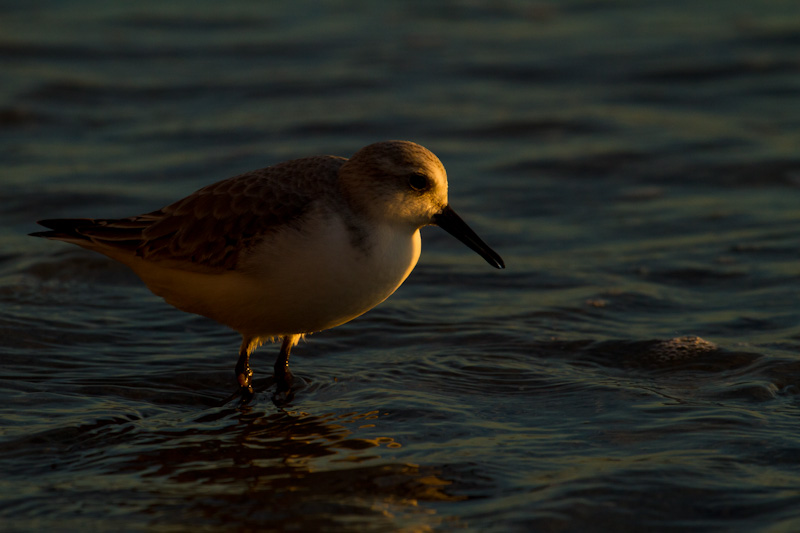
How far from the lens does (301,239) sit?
18.3 ft

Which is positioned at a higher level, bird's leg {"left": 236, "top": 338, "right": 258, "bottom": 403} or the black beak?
the black beak

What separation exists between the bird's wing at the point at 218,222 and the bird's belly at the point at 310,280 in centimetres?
12

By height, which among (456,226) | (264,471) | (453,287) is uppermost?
(456,226)

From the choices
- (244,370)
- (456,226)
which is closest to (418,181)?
(456,226)

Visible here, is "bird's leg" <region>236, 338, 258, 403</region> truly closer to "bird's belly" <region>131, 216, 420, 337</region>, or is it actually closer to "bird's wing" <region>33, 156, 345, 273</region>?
"bird's belly" <region>131, 216, 420, 337</region>

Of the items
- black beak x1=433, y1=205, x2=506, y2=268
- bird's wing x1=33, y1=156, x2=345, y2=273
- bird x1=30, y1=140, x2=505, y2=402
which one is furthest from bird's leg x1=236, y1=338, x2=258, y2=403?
black beak x1=433, y1=205, x2=506, y2=268

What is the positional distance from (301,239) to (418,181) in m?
0.72

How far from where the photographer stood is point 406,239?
18.9 ft

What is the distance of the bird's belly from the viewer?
18.1 ft

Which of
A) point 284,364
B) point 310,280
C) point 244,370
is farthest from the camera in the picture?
point 284,364

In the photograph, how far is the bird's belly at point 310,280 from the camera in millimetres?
5531

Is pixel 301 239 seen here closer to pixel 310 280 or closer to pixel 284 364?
pixel 310 280

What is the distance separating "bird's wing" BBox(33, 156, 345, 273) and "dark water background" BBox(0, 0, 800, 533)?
0.84m

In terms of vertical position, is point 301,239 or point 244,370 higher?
point 301,239
